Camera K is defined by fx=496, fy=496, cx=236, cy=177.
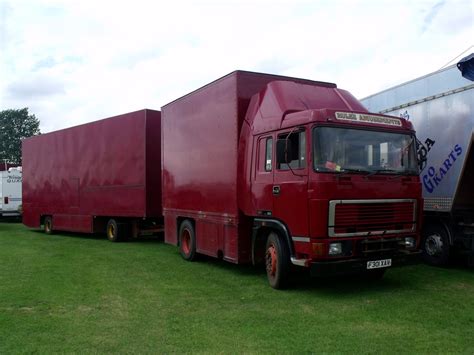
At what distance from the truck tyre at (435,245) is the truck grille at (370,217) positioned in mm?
2227

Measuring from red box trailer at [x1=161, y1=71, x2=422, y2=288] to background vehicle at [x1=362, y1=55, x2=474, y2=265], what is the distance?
178 cm

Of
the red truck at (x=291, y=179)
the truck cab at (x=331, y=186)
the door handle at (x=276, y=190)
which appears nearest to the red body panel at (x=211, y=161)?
the red truck at (x=291, y=179)

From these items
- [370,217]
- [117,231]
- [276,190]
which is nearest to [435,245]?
[370,217]

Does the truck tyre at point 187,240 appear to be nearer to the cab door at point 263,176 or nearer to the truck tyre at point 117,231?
the cab door at point 263,176

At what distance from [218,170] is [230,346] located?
4.61m

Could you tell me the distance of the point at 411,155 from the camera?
25.7 feet

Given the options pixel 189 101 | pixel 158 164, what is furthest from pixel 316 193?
pixel 158 164

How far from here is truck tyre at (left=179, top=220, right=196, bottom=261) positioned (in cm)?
1077

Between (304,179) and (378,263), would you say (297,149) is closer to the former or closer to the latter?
(304,179)

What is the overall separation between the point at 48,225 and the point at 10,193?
682cm

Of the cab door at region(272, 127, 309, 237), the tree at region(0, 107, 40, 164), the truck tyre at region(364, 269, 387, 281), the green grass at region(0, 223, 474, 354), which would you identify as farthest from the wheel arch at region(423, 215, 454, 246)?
the tree at region(0, 107, 40, 164)

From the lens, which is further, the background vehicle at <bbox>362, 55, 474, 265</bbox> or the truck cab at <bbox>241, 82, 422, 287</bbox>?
the background vehicle at <bbox>362, 55, 474, 265</bbox>

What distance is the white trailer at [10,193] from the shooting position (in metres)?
24.2

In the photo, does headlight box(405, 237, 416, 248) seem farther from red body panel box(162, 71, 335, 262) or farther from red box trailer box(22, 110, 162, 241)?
red box trailer box(22, 110, 162, 241)
